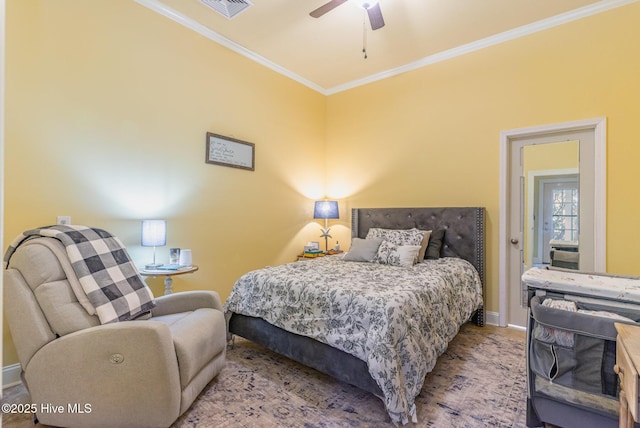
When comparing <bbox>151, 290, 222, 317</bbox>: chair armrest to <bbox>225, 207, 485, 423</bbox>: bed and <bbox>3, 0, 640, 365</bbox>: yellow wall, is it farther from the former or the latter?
<bbox>3, 0, 640, 365</bbox>: yellow wall

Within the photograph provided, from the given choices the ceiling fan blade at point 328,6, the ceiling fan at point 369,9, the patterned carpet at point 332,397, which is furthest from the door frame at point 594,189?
the ceiling fan blade at point 328,6

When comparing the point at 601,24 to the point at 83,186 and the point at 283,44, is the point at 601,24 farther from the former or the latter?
the point at 83,186

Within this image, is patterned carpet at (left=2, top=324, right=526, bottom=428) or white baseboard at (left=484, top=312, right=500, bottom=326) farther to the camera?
white baseboard at (left=484, top=312, right=500, bottom=326)

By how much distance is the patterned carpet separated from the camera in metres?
1.85

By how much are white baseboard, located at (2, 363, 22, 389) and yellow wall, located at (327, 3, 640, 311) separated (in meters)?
3.72

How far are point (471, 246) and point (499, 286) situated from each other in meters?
0.51

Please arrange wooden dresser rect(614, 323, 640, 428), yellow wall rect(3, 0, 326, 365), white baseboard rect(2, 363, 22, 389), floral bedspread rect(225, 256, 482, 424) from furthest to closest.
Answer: yellow wall rect(3, 0, 326, 365)
white baseboard rect(2, 363, 22, 389)
floral bedspread rect(225, 256, 482, 424)
wooden dresser rect(614, 323, 640, 428)

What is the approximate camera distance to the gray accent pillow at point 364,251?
10.9 feet

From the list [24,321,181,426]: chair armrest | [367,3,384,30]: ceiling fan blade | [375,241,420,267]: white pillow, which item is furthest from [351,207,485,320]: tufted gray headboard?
[24,321,181,426]: chair armrest

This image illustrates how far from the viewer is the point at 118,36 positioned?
2.69m

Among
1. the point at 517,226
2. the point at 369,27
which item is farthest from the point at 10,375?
the point at 517,226

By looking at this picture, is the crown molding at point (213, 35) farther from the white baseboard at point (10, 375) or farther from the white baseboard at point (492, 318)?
the white baseboard at point (492, 318)

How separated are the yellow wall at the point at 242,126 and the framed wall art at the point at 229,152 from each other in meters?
0.08

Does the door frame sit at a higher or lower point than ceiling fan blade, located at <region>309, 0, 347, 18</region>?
lower
